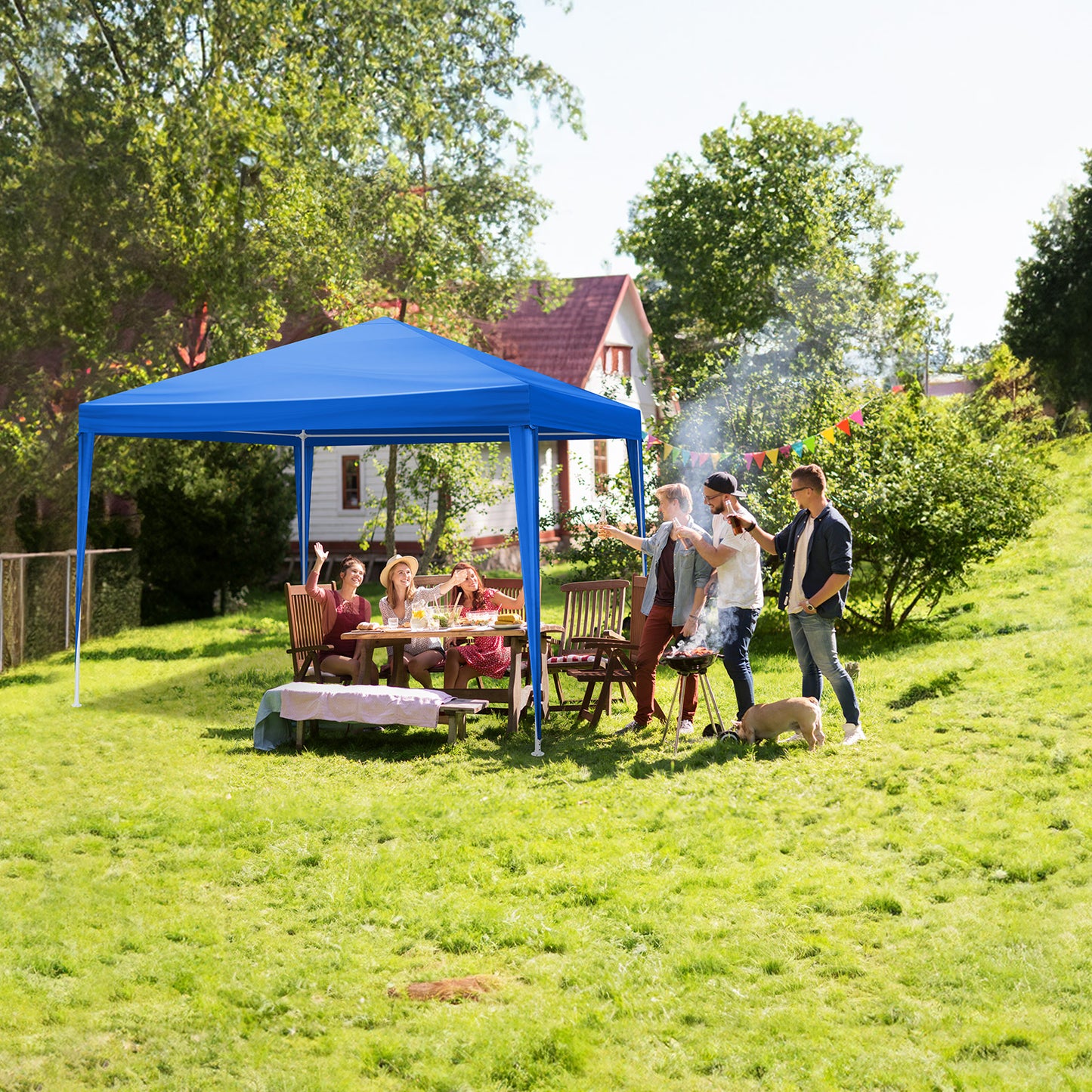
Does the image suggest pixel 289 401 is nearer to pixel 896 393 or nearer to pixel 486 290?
pixel 896 393

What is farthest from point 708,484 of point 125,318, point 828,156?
point 828,156

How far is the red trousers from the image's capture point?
8.43m

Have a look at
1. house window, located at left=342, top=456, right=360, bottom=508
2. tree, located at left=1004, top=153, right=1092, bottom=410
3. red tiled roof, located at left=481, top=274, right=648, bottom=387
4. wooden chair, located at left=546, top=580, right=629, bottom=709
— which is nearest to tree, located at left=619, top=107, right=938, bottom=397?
red tiled roof, located at left=481, top=274, right=648, bottom=387

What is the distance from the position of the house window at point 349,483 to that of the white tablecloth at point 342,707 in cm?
1539

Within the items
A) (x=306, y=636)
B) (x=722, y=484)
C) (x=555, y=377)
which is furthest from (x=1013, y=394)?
(x=722, y=484)

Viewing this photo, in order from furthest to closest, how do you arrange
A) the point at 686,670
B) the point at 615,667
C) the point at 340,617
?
the point at 340,617 → the point at 615,667 → the point at 686,670

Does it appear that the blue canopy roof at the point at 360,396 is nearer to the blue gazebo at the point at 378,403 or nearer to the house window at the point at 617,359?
the blue gazebo at the point at 378,403

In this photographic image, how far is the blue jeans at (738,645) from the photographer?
8.21m

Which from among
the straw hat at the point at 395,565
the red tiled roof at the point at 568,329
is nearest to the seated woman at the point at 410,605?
the straw hat at the point at 395,565

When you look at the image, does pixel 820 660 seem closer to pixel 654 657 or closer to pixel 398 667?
pixel 654 657

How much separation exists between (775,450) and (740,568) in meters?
4.79

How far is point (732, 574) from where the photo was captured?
8.25m

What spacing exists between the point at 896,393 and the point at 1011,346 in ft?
80.9

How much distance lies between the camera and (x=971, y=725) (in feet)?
27.0
